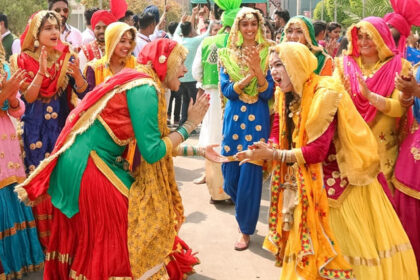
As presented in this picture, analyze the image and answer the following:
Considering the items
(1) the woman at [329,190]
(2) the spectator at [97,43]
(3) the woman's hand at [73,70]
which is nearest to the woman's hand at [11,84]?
(3) the woman's hand at [73,70]

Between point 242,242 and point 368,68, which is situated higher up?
point 368,68

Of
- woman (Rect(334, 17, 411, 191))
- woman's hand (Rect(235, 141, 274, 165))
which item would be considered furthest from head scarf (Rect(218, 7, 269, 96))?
woman's hand (Rect(235, 141, 274, 165))

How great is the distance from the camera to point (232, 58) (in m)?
4.93

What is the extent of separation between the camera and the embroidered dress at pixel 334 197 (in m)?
3.14

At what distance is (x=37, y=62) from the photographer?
4309 millimetres

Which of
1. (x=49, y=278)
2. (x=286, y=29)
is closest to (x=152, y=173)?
(x=49, y=278)

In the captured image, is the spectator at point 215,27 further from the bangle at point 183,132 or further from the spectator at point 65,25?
the bangle at point 183,132

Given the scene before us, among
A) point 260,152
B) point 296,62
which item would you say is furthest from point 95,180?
point 296,62

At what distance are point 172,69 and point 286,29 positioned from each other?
1.79 metres

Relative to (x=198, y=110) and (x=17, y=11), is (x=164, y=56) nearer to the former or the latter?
(x=198, y=110)

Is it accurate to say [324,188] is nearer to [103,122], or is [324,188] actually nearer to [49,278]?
[103,122]

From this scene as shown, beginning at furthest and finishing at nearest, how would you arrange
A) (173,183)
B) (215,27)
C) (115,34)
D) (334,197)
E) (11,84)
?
(215,27)
(115,34)
(11,84)
(173,183)
(334,197)

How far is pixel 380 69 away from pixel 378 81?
10 cm

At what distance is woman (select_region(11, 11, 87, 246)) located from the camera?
4258 mm
